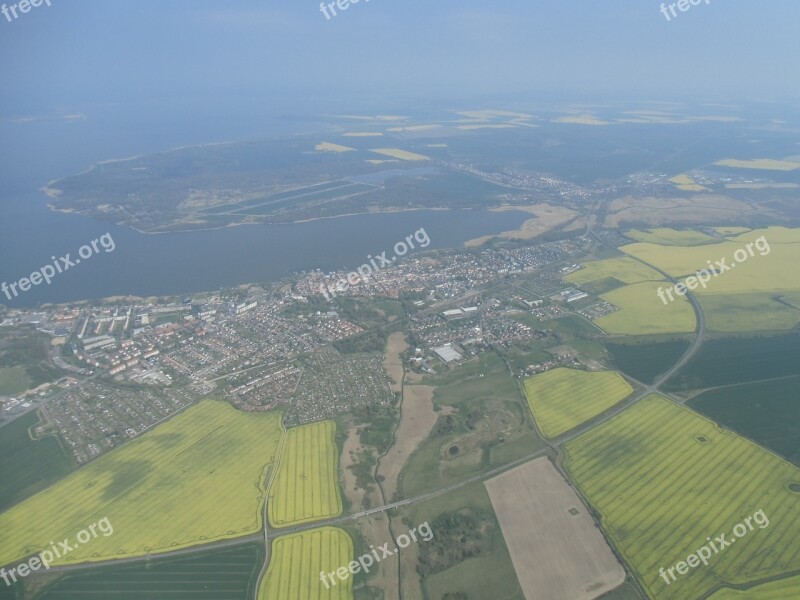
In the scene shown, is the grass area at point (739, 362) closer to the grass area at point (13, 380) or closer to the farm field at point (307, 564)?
the farm field at point (307, 564)

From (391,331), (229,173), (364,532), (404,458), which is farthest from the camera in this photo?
(229,173)

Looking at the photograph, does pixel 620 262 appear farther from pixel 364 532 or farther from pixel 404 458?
pixel 364 532

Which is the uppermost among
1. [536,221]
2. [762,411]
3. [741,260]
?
[762,411]

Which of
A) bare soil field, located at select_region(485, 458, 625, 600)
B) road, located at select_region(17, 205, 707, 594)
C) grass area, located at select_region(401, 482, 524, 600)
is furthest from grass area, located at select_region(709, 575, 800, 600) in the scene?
road, located at select_region(17, 205, 707, 594)

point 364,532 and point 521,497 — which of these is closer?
point 364,532

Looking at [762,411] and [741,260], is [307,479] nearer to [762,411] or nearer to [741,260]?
[762,411]

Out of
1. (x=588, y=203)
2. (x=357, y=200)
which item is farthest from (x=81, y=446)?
(x=588, y=203)

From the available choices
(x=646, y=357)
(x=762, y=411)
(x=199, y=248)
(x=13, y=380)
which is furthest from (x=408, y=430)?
(x=199, y=248)
